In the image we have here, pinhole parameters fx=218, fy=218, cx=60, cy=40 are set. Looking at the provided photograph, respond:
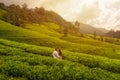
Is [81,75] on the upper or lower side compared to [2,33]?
lower

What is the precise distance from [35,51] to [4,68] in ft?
79.5

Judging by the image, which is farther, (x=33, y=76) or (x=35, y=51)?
(x=35, y=51)

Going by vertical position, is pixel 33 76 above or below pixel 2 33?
below

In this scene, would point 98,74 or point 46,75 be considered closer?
point 46,75

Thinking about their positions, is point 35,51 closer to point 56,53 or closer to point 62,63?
point 56,53

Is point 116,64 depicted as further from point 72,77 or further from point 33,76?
point 33,76

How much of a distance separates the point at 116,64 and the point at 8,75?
21931 millimetres

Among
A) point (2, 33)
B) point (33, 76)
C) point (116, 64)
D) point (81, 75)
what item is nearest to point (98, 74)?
point (81, 75)

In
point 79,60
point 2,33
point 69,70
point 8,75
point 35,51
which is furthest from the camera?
point 2,33

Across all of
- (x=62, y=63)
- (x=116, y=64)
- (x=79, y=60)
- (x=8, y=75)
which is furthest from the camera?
(x=79, y=60)

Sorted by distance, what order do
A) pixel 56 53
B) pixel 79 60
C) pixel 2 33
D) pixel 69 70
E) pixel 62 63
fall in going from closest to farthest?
1. pixel 69 70
2. pixel 62 63
3. pixel 56 53
4. pixel 79 60
5. pixel 2 33

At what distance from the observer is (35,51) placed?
1854 inches

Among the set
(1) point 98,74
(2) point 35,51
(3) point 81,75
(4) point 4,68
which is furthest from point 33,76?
(2) point 35,51

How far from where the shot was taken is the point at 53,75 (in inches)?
878
